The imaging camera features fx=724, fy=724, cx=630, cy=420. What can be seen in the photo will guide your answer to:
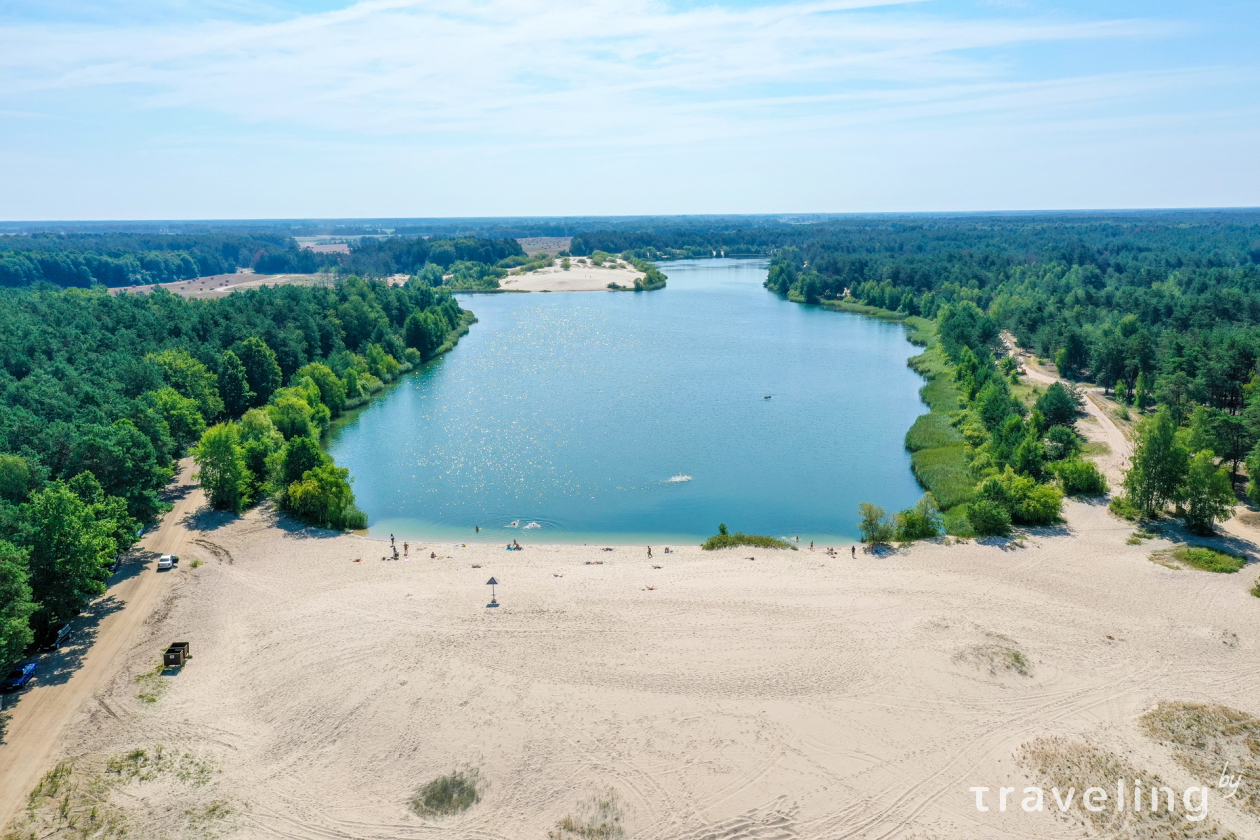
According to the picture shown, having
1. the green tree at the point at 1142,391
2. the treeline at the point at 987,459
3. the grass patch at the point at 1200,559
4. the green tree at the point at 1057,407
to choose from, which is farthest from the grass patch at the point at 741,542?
the green tree at the point at 1142,391

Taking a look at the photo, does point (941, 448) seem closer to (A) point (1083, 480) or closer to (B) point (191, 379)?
(A) point (1083, 480)

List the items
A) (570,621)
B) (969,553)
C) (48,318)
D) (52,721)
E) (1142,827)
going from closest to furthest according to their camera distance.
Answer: (1142,827) → (52,721) → (570,621) → (969,553) → (48,318)

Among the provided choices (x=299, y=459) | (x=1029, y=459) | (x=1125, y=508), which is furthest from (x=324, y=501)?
(x=1125, y=508)

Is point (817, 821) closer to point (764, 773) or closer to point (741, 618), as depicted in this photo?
point (764, 773)

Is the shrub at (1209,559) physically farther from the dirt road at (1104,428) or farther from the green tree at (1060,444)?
the green tree at (1060,444)

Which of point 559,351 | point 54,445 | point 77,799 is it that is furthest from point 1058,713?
point 559,351

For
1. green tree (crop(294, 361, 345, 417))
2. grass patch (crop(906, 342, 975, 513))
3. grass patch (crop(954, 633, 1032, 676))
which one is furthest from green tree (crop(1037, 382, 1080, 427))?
green tree (crop(294, 361, 345, 417))

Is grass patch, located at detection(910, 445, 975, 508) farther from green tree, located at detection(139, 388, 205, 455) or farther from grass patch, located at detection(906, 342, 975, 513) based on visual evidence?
green tree, located at detection(139, 388, 205, 455)

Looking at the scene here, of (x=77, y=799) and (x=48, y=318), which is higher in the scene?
(x=48, y=318)
